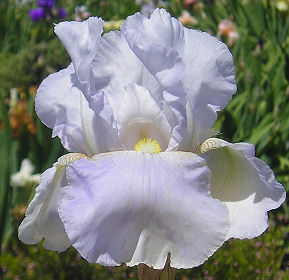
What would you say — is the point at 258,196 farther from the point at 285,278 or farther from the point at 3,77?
the point at 3,77

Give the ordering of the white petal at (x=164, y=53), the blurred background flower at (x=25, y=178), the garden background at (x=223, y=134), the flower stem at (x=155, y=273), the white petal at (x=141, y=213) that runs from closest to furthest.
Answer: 1. the white petal at (x=141, y=213)
2. the white petal at (x=164, y=53)
3. the flower stem at (x=155, y=273)
4. the garden background at (x=223, y=134)
5. the blurred background flower at (x=25, y=178)

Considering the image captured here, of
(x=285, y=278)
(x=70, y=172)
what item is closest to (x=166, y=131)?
(x=70, y=172)

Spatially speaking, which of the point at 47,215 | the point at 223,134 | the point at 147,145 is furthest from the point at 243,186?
the point at 223,134

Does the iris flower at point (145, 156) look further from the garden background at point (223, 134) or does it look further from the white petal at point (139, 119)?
the garden background at point (223, 134)

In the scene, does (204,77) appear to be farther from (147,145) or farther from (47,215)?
(47,215)

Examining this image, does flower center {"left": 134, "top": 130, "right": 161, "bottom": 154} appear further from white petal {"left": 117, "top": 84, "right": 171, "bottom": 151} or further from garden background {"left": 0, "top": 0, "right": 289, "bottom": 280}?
garden background {"left": 0, "top": 0, "right": 289, "bottom": 280}

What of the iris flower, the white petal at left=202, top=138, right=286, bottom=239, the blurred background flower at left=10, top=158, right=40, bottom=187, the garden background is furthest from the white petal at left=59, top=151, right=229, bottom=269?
the blurred background flower at left=10, top=158, right=40, bottom=187

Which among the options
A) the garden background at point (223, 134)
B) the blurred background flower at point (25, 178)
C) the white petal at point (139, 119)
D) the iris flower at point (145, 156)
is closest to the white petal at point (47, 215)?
the iris flower at point (145, 156)
